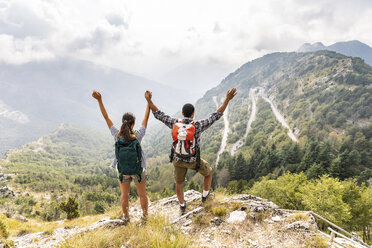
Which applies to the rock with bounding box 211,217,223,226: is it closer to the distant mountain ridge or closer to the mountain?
the mountain

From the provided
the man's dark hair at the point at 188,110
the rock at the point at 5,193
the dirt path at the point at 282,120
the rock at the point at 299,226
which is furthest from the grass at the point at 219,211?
the rock at the point at 5,193

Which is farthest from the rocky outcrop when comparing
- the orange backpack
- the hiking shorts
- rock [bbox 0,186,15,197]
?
rock [bbox 0,186,15,197]

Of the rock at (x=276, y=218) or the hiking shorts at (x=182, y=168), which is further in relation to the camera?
the rock at (x=276, y=218)

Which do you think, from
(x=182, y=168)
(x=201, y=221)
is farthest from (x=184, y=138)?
(x=201, y=221)

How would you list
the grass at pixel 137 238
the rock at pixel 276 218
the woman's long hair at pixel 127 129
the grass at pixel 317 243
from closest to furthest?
the grass at pixel 137 238 → the grass at pixel 317 243 → the woman's long hair at pixel 127 129 → the rock at pixel 276 218

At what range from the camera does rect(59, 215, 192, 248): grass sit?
3150 millimetres

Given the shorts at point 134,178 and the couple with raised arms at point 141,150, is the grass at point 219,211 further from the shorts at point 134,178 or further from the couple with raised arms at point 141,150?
the shorts at point 134,178

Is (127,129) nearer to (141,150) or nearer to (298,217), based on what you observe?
(141,150)

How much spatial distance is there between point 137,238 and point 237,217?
324 centimetres

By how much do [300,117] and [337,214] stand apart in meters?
128

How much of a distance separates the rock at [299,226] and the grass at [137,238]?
299 centimetres

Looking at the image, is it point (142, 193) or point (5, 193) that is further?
point (5, 193)

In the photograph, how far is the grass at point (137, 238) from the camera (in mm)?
3150

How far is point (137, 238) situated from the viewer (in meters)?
3.67
